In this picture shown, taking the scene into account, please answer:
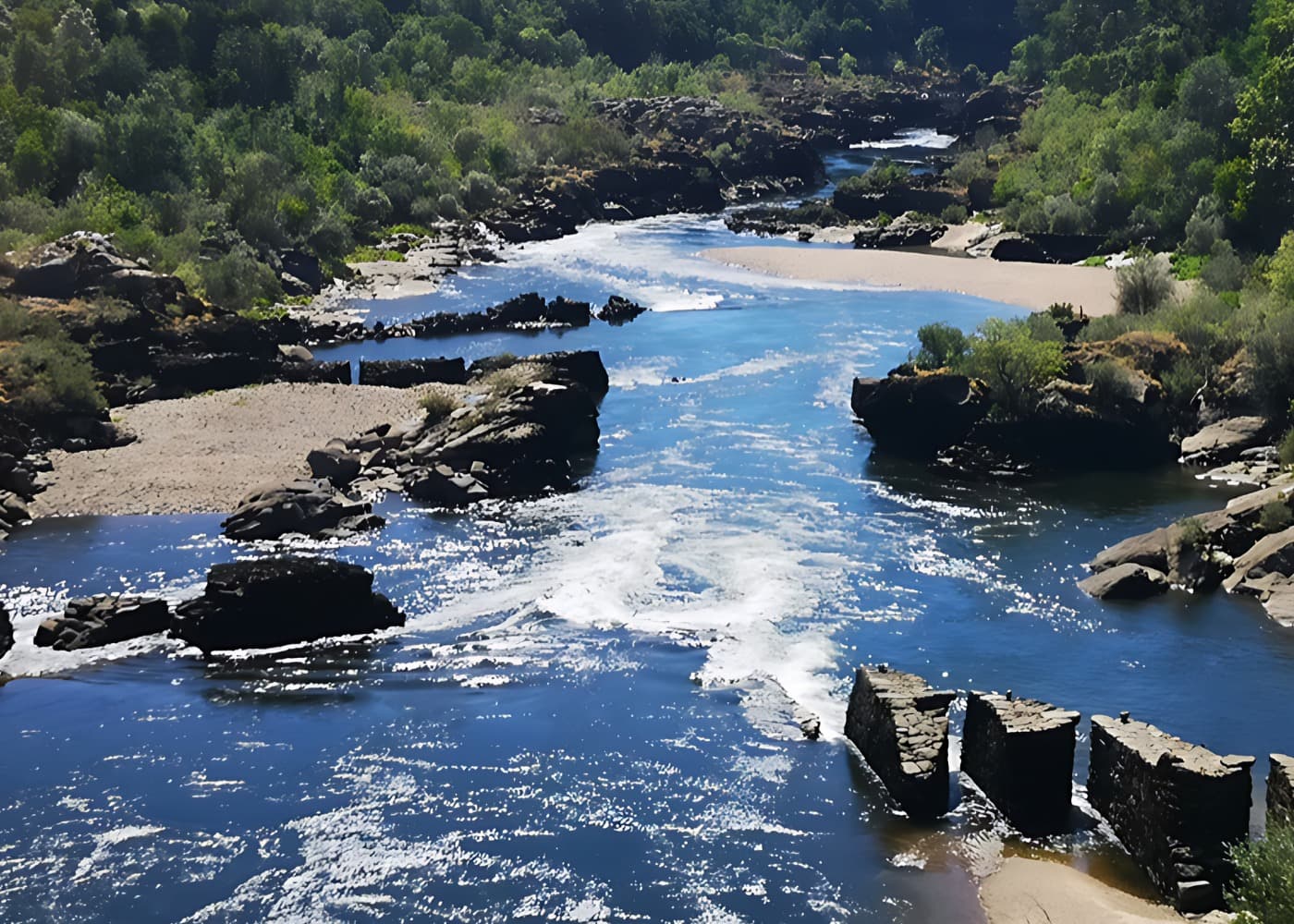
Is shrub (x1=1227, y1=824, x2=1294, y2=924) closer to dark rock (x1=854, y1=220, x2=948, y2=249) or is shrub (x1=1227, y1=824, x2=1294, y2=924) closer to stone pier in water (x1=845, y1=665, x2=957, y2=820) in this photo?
stone pier in water (x1=845, y1=665, x2=957, y2=820)

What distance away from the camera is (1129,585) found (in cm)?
4416

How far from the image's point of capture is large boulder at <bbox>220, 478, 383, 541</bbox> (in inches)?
1959

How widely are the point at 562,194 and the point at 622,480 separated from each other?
7614 centimetres

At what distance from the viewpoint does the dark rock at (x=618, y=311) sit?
283 feet

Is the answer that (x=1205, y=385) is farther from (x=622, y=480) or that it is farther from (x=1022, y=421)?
(x=622, y=480)

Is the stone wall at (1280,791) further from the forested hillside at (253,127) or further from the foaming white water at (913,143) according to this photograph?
the foaming white water at (913,143)

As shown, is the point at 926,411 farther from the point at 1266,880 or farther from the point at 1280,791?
the point at 1266,880

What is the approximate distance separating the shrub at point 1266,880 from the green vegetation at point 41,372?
156ft

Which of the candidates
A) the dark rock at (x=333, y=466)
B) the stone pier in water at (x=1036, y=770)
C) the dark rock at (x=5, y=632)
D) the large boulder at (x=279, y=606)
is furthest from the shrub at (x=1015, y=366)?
the dark rock at (x=5, y=632)

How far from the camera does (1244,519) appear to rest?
155 feet

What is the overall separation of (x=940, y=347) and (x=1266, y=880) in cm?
4019

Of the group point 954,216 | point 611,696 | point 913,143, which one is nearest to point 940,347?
point 611,696

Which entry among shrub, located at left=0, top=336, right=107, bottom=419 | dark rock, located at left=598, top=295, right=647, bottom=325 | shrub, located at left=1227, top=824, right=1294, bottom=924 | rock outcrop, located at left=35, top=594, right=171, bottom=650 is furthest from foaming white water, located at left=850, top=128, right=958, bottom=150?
shrub, located at left=1227, top=824, right=1294, bottom=924

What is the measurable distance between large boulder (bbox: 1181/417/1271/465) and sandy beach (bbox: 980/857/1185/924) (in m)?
31.8
